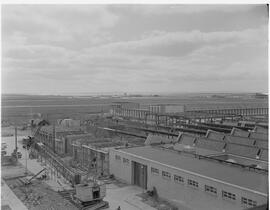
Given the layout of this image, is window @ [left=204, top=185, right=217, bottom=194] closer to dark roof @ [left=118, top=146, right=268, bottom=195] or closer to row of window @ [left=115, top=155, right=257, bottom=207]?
row of window @ [left=115, top=155, right=257, bottom=207]

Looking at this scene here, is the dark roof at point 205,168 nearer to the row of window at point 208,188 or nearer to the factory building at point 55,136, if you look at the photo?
the row of window at point 208,188

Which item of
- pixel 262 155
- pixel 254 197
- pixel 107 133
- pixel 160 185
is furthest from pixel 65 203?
pixel 107 133

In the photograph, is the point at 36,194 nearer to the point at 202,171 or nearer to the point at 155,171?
the point at 155,171

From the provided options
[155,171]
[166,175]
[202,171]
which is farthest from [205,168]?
[155,171]

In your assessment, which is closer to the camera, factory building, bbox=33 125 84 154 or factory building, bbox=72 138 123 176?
factory building, bbox=72 138 123 176

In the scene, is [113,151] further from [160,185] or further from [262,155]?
[262,155]

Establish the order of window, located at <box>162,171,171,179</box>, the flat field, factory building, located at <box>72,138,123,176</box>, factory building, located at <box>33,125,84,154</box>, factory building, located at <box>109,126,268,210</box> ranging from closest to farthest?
factory building, located at <box>109,126,268,210</box>
window, located at <box>162,171,171,179</box>
factory building, located at <box>72,138,123,176</box>
factory building, located at <box>33,125,84,154</box>
the flat field

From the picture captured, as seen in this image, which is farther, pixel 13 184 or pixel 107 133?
pixel 107 133

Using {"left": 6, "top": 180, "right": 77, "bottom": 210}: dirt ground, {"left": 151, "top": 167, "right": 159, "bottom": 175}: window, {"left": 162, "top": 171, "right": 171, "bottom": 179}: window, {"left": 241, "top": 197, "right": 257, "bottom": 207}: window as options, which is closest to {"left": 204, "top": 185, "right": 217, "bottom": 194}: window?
{"left": 241, "top": 197, "right": 257, "bottom": 207}: window

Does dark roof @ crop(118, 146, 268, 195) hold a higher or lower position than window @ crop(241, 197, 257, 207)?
higher

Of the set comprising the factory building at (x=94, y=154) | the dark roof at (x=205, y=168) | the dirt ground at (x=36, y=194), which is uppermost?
the dark roof at (x=205, y=168)

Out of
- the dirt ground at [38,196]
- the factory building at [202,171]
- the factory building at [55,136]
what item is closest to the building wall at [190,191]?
the factory building at [202,171]
